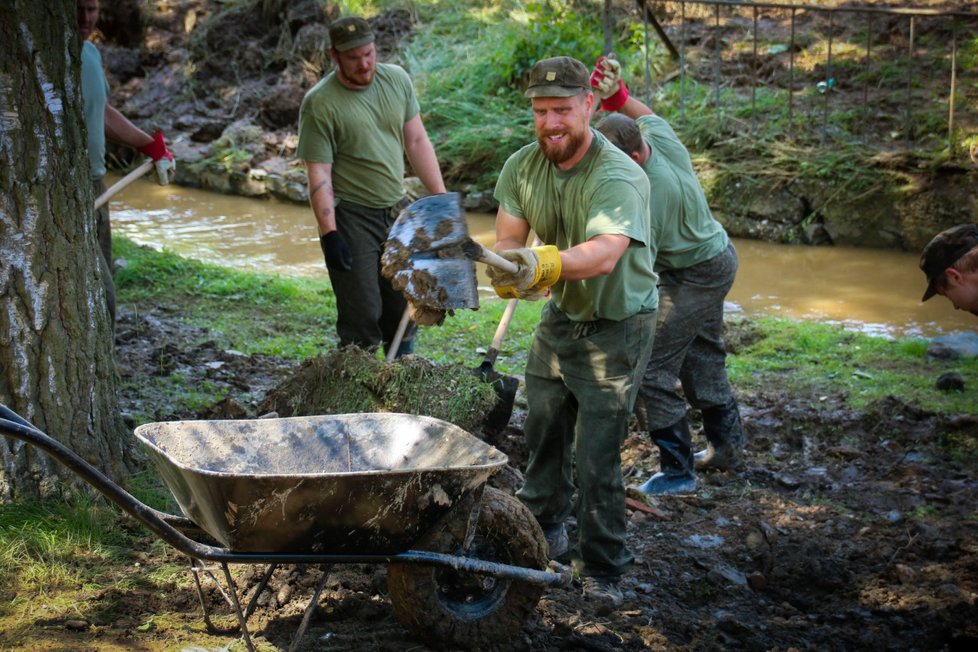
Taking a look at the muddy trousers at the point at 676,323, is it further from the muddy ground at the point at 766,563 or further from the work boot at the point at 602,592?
the work boot at the point at 602,592

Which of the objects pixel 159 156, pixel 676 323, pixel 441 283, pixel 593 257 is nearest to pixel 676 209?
pixel 676 323

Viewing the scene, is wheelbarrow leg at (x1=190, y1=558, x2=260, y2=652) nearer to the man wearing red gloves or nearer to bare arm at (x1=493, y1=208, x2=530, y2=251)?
bare arm at (x1=493, y1=208, x2=530, y2=251)

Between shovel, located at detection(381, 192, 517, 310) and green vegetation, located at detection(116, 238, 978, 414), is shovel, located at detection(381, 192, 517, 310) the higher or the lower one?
the higher one

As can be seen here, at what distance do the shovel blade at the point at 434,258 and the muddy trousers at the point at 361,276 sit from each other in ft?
7.76

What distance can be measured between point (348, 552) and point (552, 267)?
1.16 m

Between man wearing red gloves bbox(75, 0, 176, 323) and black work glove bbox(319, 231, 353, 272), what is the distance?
3.83 ft

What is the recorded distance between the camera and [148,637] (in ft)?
11.1

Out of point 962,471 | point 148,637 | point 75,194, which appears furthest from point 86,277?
point 962,471

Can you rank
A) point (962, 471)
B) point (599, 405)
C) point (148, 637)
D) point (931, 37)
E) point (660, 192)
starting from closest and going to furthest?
point (148, 637) → point (599, 405) → point (660, 192) → point (962, 471) → point (931, 37)

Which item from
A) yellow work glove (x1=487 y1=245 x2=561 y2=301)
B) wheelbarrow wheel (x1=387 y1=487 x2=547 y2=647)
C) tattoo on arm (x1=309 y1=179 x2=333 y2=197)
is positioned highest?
tattoo on arm (x1=309 y1=179 x2=333 y2=197)

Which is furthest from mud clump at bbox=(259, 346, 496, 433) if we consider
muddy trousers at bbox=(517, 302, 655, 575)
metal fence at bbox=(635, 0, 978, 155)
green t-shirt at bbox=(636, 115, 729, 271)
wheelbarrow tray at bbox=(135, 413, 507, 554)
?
metal fence at bbox=(635, 0, 978, 155)

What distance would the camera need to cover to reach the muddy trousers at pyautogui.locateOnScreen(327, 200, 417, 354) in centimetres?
579

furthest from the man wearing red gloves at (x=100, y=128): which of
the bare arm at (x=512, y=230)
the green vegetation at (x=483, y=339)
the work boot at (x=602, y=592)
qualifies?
the work boot at (x=602, y=592)

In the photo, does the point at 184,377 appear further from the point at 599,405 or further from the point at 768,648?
the point at 768,648
